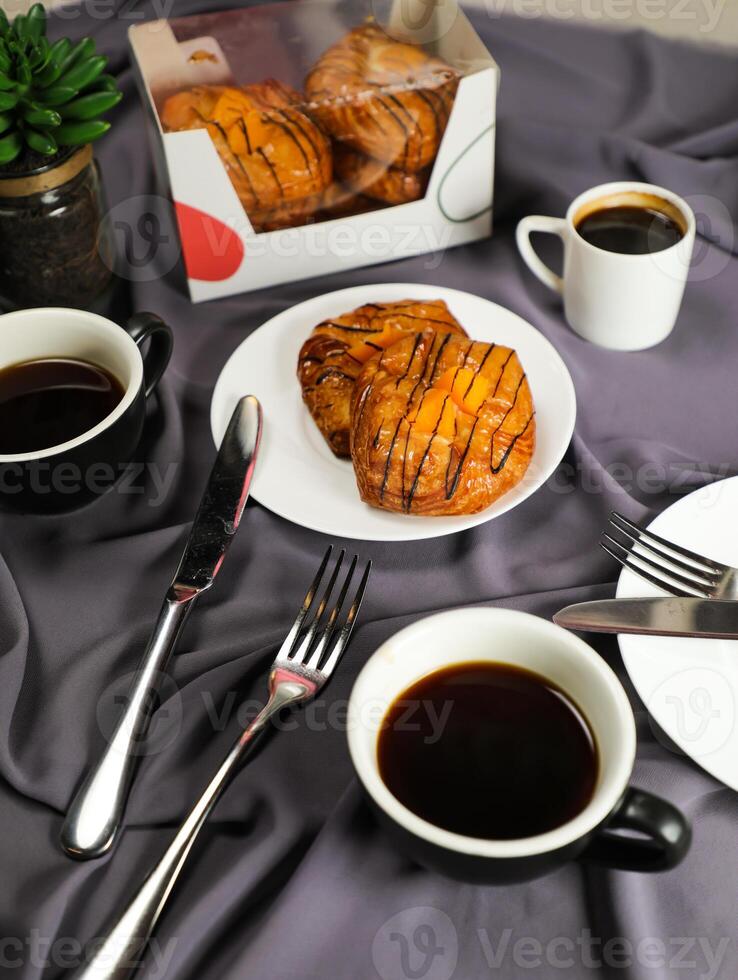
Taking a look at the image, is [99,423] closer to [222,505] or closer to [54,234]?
[222,505]

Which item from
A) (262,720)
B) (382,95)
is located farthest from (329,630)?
(382,95)

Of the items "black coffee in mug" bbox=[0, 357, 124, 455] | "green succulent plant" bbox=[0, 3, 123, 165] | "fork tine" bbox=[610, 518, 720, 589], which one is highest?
"green succulent plant" bbox=[0, 3, 123, 165]

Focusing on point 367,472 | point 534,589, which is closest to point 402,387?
point 367,472

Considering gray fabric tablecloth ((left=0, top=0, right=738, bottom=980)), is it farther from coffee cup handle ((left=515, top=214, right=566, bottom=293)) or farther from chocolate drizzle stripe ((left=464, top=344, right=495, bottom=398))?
chocolate drizzle stripe ((left=464, top=344, right=495, bottom=398))

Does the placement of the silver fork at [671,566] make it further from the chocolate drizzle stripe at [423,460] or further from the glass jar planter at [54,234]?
the glass jar planter at [54,234]

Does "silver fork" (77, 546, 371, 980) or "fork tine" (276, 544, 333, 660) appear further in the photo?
"fork tine" (276, 544, 333, 660)

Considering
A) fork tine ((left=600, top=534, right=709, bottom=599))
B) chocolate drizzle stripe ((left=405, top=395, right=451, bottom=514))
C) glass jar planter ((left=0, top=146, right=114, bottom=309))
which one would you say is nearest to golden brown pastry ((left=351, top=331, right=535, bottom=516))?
chocolate drizzle stripe ((left=405, top=395, right=451, bottom=514))
